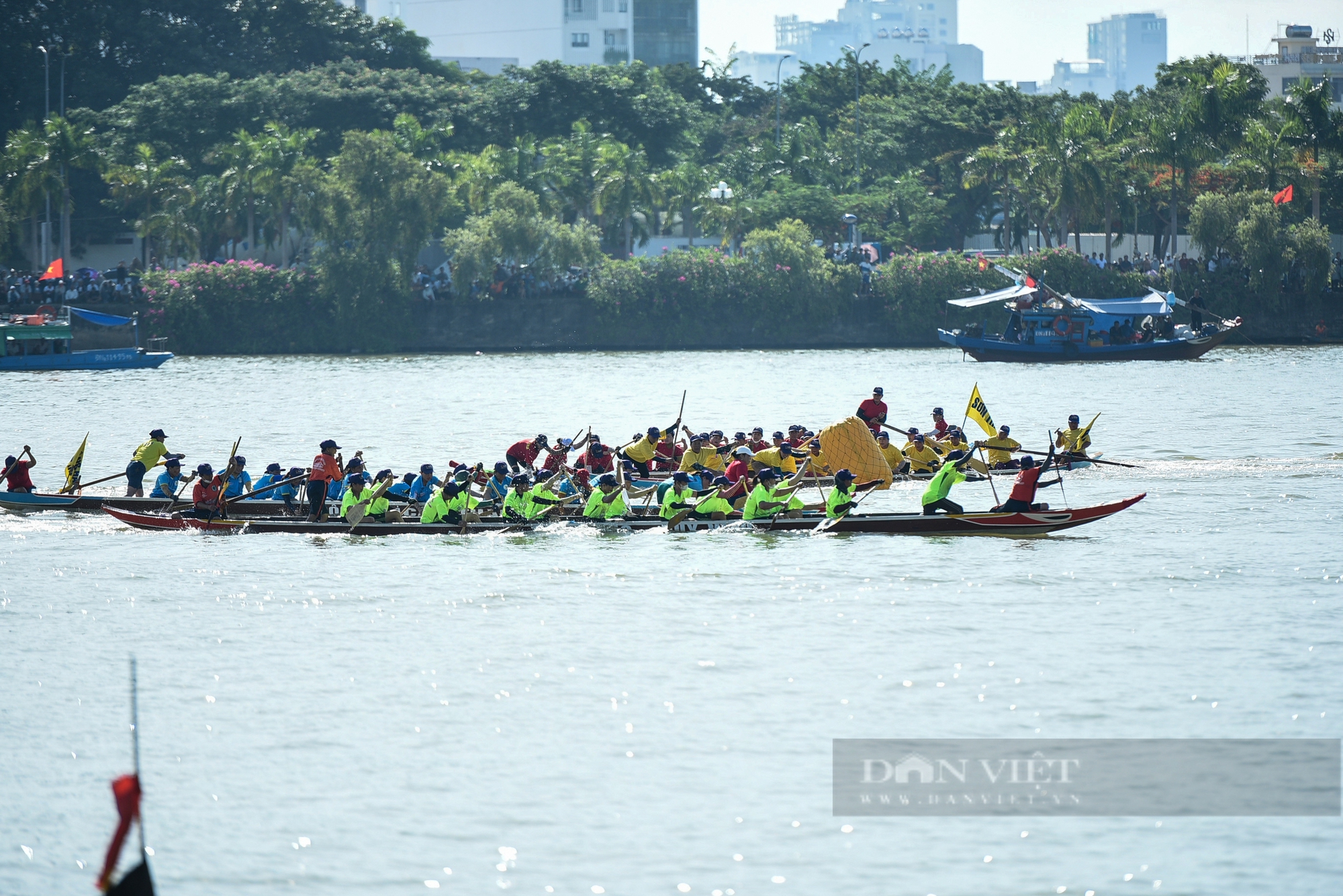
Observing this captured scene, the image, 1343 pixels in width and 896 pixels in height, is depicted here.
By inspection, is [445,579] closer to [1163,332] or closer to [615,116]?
[1163,332]

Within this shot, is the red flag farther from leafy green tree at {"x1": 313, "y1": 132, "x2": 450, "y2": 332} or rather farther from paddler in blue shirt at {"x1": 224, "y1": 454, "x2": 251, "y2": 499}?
leafy green tree at {"x1": 313, "y1": 132, "x2": 450, "y2": 332}

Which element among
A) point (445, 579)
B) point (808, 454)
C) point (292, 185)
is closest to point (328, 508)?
point (445, 579)

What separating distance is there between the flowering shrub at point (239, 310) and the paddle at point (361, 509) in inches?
1983

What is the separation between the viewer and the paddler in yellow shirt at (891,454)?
117 feet

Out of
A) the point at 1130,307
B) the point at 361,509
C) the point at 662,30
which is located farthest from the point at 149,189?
the point at 662,30

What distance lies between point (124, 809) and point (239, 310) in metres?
70.2

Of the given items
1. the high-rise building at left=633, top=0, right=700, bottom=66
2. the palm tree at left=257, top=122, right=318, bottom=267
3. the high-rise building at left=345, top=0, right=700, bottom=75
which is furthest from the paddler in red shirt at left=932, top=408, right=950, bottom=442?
the high-rise building at left=633, top=0, right=700, bottom=66

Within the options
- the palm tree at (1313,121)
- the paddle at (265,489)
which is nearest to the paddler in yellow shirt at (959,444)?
the paddle at (265,489)

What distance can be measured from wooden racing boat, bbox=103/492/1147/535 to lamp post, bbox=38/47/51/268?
54.0 m

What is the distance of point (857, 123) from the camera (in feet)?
315

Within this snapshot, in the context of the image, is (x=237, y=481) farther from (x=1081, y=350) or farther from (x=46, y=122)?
(x=46, y=122)

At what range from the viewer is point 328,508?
3028 centimetres

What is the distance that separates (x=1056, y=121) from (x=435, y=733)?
2795 inches

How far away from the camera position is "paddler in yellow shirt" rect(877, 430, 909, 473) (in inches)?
1409
